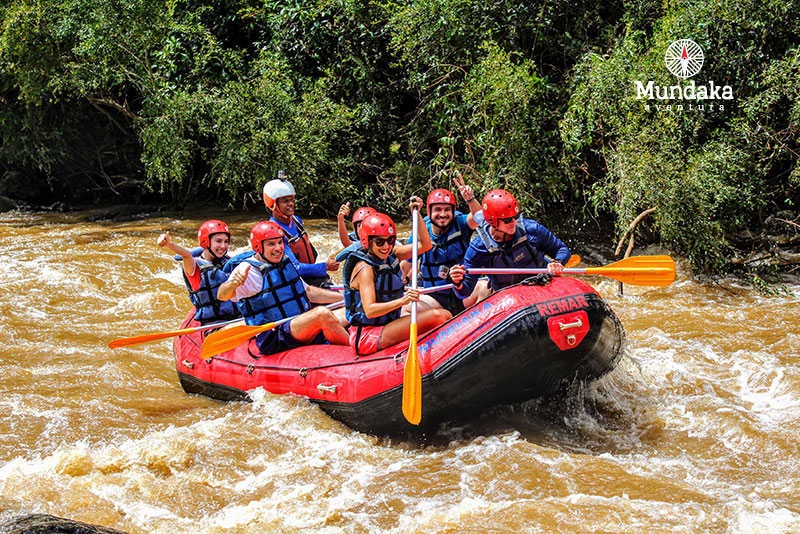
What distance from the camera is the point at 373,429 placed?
459cm

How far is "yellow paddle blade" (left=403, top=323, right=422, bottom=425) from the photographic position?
161 inches

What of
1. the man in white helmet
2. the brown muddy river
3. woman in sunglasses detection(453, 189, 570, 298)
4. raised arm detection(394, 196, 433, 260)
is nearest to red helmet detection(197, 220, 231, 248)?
the man in white helmet

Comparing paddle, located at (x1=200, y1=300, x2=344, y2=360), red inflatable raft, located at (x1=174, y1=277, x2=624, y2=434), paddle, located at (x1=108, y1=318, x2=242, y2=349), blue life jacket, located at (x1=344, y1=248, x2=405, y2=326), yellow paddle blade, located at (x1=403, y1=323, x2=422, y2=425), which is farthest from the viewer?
paddle, located at (x1=108, y1=318, x2=242, y2=349)

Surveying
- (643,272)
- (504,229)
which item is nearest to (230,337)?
(504,229)

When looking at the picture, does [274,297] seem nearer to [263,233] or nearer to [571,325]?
[263,233]

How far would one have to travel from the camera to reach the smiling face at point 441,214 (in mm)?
5426

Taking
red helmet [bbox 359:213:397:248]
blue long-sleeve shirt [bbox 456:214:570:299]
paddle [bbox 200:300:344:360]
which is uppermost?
red helmet [bbox 359:213:397:248]

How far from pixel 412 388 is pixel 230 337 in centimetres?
151

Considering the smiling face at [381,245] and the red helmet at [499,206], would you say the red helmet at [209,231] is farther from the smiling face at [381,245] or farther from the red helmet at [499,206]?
the red helmet at [499,206]

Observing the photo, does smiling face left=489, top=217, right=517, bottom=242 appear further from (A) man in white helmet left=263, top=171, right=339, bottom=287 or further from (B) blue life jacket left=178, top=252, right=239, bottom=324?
(B) blue life jacket left=178, top=252, right=239, bottom=324

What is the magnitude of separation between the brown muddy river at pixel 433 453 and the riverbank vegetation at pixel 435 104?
206 centimetres

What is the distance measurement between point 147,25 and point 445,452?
383 inches

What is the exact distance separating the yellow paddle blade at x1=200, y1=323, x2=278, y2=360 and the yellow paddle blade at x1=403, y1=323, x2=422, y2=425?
3.74ft

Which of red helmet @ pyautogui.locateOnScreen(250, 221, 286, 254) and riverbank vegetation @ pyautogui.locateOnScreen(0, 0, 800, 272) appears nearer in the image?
red helmet @ pyautogui.locateOnScreen(250, 221, 286, 254)
